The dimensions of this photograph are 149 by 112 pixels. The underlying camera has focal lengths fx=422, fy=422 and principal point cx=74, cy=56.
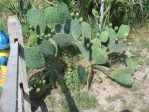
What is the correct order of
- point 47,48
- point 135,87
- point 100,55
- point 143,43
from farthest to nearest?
1. point 143,43
2. point 135,87
3. point 100,55
4. point 47,48

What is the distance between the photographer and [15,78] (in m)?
2.75

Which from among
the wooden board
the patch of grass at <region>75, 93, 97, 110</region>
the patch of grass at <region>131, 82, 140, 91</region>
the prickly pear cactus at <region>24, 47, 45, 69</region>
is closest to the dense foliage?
the prickly pear cactus at <region>24, 47, 45, 69</region>

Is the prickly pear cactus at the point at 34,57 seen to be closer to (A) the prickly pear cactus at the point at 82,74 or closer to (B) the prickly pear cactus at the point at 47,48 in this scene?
(B) the prickly pear cactus at the point at 47,48

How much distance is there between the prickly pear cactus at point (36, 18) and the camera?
14.8ft

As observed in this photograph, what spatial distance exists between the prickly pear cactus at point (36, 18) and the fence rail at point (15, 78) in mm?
1383

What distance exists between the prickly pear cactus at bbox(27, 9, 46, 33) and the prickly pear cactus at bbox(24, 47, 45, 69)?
426 millimetres

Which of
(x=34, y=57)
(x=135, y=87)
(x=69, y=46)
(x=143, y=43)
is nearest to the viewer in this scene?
(x=34, y=57)

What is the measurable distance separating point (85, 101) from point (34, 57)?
0.84 metres

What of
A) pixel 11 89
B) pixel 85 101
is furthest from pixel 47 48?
pixel 11 89

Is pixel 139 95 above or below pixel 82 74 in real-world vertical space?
below

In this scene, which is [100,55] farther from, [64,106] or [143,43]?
[143,43]

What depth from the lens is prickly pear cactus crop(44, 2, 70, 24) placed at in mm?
4414

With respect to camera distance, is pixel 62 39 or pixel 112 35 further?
pixel 112 35

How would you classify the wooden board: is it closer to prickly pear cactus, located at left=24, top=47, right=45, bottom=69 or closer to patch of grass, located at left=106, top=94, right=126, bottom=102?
prickly pear cactus, located at left=24, top=47, right=45, bottom=69
